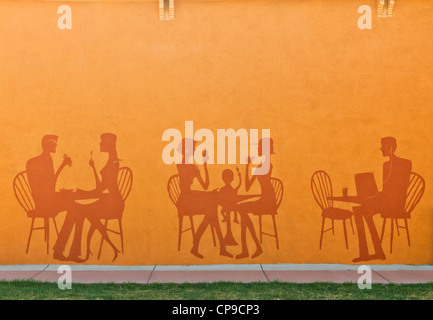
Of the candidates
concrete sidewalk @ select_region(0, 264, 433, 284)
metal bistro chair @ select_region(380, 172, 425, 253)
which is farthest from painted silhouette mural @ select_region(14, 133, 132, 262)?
metal bistro chair @ select_region(380, 172, 425, 253)

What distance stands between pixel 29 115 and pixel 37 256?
231 cm

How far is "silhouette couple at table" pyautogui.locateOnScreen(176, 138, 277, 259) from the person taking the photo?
8047 mm

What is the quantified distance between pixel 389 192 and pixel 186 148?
3.43 meters

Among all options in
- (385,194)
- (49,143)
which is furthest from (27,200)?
(385,194)

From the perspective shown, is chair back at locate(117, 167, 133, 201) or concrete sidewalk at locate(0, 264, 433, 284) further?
chair back at locate(117, 167, 133, 201)

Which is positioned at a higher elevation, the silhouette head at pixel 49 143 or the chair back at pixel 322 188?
the silhouette head at pixel 49 143

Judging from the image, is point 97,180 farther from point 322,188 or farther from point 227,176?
point 322,188

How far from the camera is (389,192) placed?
26.5 ft

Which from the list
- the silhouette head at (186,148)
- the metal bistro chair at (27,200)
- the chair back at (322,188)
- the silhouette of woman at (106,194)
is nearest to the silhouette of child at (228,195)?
the silhouette head at (186,148)

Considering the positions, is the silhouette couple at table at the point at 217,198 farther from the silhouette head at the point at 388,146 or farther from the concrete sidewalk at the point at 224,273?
the silhouette head at the point at 388,146

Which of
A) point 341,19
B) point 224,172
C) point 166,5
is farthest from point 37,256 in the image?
point 341,19

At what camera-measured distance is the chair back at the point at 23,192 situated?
8.02 metres

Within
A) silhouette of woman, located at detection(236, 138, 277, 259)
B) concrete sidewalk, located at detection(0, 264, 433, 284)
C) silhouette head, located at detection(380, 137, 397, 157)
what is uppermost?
silhouette head, located at detection(380, 137, 397, 157)

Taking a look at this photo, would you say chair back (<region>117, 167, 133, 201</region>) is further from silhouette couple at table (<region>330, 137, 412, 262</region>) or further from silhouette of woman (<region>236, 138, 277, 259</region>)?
silhouette couple at table (<region>330, 137, 412, 262</region>)
